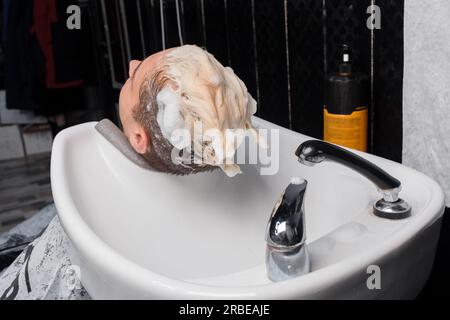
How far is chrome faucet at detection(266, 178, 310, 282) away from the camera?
1.93 feet

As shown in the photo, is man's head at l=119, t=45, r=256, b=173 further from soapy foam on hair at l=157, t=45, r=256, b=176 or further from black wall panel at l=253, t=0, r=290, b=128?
black wall panel at l=253, t=0, r=290, b=128

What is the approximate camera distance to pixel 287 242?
588 millimetres

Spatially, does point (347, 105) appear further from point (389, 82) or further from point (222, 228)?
point (222, 228)

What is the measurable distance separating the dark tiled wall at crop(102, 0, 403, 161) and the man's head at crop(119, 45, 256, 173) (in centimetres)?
38

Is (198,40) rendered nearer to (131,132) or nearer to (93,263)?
(131,132)

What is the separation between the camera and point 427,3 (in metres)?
0.87

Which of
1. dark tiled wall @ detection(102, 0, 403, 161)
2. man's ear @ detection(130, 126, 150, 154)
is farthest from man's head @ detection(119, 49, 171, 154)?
dark tiled wall @ detection(102, 0, 403, 161)

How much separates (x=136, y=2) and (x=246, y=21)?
110 centimetres

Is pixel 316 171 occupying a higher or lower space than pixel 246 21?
lower

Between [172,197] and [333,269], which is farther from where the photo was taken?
[172,197]

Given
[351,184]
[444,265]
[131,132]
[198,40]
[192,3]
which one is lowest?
[444,265]

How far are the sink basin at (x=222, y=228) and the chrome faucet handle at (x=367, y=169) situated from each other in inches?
0.6

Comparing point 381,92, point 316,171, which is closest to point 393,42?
point 381,92

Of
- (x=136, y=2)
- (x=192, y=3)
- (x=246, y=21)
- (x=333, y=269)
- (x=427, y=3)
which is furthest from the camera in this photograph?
(x=136, y=2)
